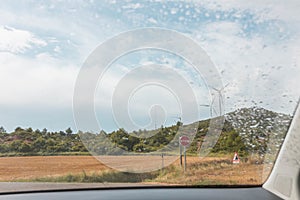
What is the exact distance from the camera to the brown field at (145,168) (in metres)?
3.32

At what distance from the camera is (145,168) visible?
3766mm

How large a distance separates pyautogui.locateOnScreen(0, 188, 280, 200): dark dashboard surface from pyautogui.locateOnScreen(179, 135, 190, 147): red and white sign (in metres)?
0.56

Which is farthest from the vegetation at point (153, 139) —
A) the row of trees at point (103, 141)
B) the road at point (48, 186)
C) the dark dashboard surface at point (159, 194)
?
the dark dashboard surface at point (159, 194)

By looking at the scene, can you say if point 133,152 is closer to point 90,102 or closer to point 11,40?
point 90,102

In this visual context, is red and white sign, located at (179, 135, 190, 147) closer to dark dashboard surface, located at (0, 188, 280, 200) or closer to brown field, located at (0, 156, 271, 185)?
brown field, located at (0, 156, 271, 185)

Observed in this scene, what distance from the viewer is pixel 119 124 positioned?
362 cm

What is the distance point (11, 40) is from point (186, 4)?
1.59 metres

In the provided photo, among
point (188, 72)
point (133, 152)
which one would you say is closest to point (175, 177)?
point (133, 152)

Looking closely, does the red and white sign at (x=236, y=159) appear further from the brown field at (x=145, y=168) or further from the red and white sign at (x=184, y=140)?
the red and white sign at (x=184, y=140)

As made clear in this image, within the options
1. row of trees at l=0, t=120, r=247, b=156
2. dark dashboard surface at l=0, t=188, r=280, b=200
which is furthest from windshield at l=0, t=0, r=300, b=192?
dark dashboard surface at l=0, t=188, r=280, b=200

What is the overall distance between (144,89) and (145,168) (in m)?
0.74

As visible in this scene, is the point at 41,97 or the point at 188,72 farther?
the point at 188,72

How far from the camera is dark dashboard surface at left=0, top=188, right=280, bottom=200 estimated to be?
3.08 m

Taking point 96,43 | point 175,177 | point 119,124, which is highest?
point 96,43
